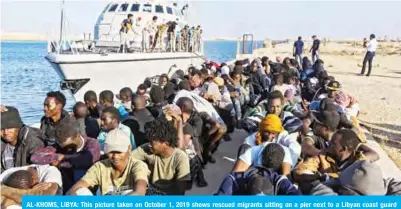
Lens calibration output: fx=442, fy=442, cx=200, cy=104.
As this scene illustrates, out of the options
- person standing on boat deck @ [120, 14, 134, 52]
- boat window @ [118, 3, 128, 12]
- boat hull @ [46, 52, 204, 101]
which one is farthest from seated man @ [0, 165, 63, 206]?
boat window @ [118, 3, 128, 12]

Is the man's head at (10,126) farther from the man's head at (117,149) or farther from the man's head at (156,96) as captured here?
the man's head at (156,96)

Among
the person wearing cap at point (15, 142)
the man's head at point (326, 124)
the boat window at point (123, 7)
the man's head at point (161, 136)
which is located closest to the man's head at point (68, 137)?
the person wearing cap at point (15, 142)

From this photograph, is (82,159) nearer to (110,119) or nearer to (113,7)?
(110,119)

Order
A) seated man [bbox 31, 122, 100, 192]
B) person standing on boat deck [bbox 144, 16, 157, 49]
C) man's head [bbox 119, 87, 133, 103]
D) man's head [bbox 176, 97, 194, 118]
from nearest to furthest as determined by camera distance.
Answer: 1. seated man [bbox 31, 122, 100, 192]
2. man's head [bbox 176, 97, 194, 118]
3. man's head [bbox 119, 87, 133, 103]
4. person standing on boat deck [bbox 144, 16, 157, 49]

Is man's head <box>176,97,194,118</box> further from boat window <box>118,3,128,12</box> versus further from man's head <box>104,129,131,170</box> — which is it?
boat window <box>118,3,128,12</box>

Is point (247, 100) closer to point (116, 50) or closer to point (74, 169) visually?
point (74, 169)

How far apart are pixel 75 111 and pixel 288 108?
2433 mm

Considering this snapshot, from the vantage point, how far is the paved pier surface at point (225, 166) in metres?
4.81

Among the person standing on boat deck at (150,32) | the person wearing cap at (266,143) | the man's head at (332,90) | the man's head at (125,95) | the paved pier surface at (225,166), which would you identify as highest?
the person standing on boat deck at (150,32)

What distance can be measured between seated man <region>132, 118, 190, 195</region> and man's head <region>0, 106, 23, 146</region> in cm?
104

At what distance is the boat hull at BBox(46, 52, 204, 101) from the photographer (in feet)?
34.1

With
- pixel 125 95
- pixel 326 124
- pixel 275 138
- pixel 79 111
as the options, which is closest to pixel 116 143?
pixel 275 138

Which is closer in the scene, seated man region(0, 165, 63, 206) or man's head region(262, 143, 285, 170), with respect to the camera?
seated man region(0, 165, 63, 206)

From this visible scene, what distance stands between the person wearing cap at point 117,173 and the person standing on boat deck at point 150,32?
1053cm
